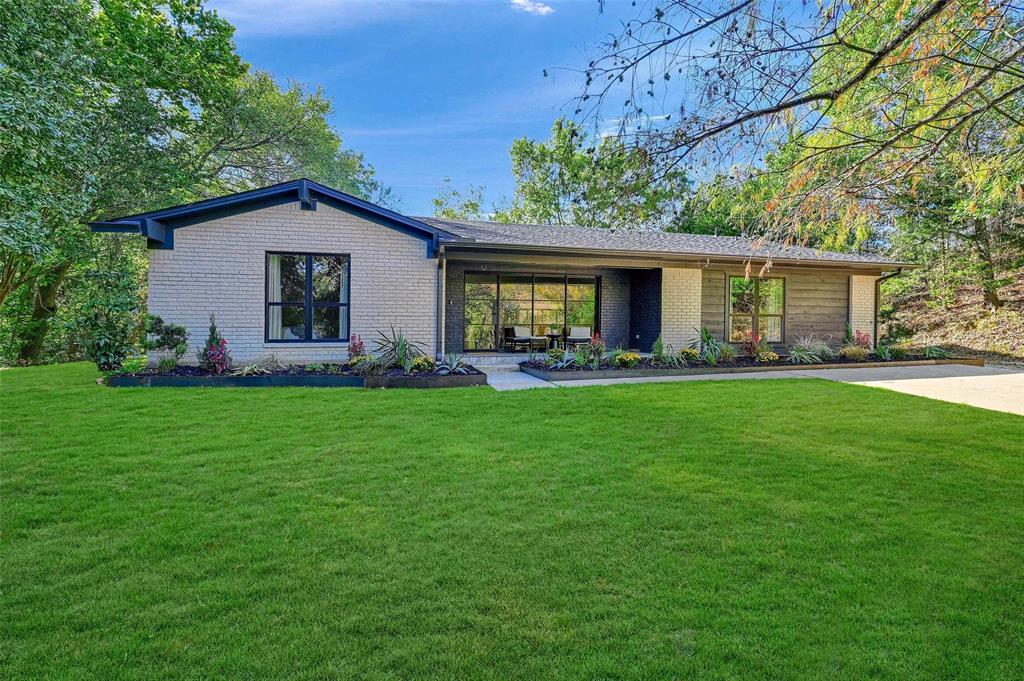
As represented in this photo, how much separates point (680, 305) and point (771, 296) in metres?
2.94

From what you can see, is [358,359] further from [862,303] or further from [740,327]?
[862,303]

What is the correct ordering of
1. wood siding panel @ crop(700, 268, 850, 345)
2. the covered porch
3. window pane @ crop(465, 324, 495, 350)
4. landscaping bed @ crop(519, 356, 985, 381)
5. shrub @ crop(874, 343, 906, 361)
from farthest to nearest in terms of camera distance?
wood siding panel @ crop(700, 268, 850, 345) < window pane @ crop(465, 324, 495, 350) < the covered porch < shrub @ crop(874, 343, 906, 361) < landscaping bed @ crop(519, 356, 985, 381)

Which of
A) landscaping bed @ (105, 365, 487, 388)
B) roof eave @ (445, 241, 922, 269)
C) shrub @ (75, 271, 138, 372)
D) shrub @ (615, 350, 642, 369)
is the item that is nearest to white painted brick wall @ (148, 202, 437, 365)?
shrub @ (75, 271, 138, 372)

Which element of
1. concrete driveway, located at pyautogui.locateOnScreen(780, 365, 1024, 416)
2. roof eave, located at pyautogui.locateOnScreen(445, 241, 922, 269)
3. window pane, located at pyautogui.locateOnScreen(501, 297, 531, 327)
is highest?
roof eave, located at pyautogui.locateOnScreen(445, 241, 922, 269)

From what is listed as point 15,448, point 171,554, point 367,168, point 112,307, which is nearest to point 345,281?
point 112,307

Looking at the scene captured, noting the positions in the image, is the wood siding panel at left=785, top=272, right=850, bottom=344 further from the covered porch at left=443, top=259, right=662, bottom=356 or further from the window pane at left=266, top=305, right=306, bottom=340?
the window pane at left=266, top=305, right=306, bottom=340

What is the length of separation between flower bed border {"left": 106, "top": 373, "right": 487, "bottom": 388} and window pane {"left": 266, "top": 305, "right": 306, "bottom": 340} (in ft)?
6.61

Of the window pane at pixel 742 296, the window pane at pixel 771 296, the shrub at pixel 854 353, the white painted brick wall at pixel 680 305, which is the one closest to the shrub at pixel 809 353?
the shrub at pixel 854 353

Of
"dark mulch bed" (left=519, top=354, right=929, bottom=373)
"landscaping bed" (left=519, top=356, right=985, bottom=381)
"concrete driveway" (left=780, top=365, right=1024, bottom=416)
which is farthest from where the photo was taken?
"dark mulch bed" (left=519, top=354, right=929, bottom=373)

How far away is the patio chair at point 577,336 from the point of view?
1454 cm

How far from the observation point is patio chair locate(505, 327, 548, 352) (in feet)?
46.3

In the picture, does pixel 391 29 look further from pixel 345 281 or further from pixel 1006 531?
pixel 1006 531

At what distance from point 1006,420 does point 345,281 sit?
34.4 feet

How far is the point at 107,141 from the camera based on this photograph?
488 inches
